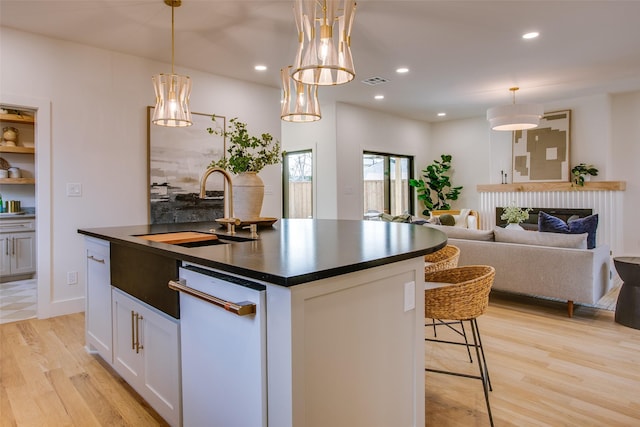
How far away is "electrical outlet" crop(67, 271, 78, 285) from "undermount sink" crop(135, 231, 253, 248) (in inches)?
89.4

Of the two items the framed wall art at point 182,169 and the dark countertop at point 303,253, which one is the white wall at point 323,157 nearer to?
the framed wall art at point 182,169

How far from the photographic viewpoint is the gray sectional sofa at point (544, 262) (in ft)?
11.1

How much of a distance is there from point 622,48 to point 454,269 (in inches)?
151

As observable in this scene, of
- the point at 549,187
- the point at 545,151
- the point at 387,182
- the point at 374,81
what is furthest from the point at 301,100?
the point at 545,151

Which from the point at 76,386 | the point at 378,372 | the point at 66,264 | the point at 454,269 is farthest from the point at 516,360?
the point at 66,264

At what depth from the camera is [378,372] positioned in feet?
4.79

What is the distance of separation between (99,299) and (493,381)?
249 cm

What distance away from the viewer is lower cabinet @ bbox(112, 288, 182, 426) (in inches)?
66.5

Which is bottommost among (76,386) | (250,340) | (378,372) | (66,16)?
(76,386)

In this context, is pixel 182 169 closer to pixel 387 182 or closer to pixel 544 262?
pixel 544 262

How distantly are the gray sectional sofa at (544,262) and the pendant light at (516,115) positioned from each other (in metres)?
1.92

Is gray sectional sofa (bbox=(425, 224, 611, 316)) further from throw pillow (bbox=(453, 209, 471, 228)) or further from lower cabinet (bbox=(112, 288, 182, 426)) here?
lower cabinet (bbox=(112, 288, 182, 426))

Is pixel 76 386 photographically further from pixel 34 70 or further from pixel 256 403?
pixel 34 70

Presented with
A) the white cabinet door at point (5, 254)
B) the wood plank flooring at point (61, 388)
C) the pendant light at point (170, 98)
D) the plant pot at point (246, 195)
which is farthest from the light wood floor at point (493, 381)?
the white cabinet door at point (5, 254)
